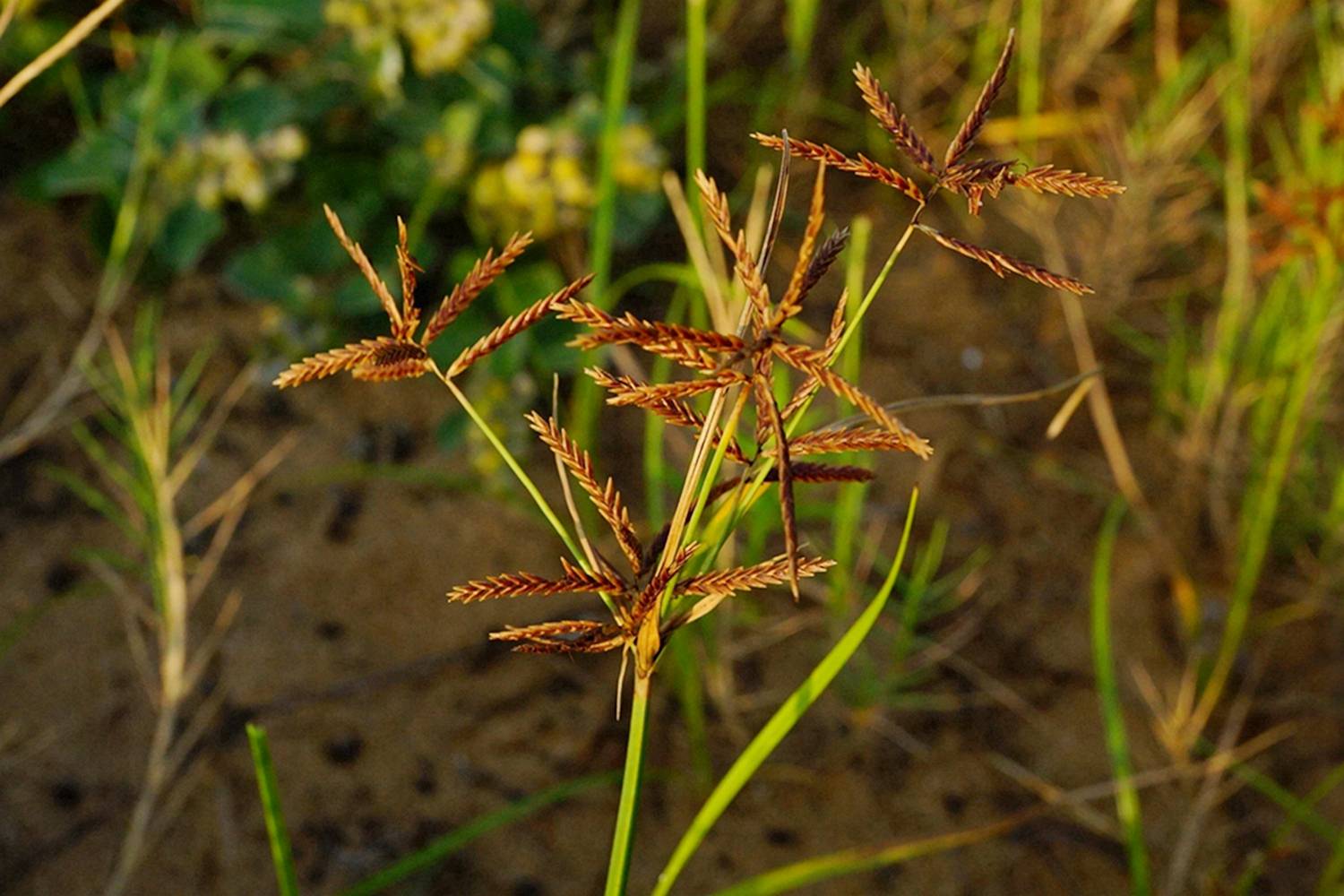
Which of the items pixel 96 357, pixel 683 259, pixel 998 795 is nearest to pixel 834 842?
pixel 998 795

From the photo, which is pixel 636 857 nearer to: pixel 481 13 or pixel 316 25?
pixel 481 13

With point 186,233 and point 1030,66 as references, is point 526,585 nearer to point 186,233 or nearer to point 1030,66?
point 186,233

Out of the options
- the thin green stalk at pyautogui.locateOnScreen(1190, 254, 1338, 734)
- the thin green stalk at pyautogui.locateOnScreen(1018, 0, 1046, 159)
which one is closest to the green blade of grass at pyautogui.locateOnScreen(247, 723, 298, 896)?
the thin green stalk at pyautogui.locateOnScreen(1190, 254, 1338, 734)

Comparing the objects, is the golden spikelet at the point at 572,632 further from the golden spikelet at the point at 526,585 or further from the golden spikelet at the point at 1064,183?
the golden spikelet at the point at 1064,183

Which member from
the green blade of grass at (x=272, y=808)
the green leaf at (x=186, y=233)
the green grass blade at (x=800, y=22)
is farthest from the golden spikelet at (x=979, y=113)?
the green leaf at (x=186, y=233)

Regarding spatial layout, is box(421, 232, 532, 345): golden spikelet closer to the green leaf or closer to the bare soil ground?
the bare soil ground

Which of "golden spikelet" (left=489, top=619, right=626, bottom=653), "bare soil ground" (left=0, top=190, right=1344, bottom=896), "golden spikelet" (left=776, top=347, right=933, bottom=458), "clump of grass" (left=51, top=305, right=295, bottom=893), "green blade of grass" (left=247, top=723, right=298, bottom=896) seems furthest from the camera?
"bare soil ground" (left=0, top=190, right=1344, bottom=896)

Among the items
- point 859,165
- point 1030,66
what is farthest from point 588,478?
point 1030,66
